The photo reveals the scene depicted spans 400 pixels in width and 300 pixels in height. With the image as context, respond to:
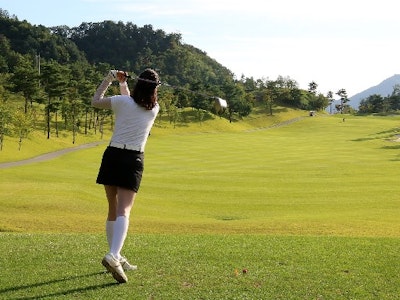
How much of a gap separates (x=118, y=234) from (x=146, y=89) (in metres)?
2.33

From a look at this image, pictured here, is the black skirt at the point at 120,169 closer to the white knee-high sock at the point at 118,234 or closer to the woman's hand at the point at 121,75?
the white knee-high sock at the point at 118,234

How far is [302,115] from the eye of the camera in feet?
620

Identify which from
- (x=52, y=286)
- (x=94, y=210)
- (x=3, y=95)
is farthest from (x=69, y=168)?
(x=52, y=286)

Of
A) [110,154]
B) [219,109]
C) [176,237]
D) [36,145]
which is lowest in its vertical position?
[36,145]

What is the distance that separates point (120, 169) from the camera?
759cm

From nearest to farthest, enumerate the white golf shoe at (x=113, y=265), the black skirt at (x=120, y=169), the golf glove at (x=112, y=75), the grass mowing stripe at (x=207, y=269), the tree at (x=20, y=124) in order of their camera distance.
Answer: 1. the white golf shoe at (x=113, y=265)
2. the grass mowing stripe at (x=207, y=269)
3. the black skirt at (x=120, y=169)
4. the golf glove at (x=112, y=75)
5. the tree at (x=20, y=124)

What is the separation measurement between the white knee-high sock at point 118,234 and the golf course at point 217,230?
1.91ft

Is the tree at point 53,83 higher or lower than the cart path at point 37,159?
higher

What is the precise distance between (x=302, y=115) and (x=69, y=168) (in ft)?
474

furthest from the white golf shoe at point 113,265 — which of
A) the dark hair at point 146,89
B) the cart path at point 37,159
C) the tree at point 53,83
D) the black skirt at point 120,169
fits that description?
the tree at point 53,83

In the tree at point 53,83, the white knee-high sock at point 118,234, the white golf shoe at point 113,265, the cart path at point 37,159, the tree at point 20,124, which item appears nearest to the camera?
the white golf shoe at point 113,265

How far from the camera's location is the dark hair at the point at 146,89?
768cm

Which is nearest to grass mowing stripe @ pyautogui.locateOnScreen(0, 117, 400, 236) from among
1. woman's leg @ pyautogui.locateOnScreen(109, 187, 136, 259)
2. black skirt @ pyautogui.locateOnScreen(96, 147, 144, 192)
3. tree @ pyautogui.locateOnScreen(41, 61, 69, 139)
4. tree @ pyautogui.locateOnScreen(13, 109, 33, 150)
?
tree @ pyautogui.locateOnScreen(13, 109, 33, 150)

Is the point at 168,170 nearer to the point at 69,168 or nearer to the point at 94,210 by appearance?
the point at 69,168
